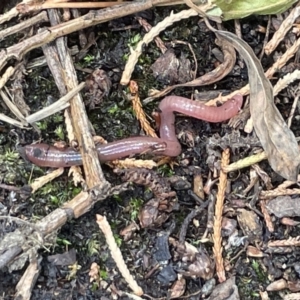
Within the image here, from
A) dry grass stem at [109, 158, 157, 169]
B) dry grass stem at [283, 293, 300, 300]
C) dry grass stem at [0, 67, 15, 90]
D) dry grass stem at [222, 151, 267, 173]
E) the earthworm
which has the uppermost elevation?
dry grass stem at [0, 67, 15, 90]

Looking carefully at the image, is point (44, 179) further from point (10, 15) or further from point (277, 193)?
point (277, 193)

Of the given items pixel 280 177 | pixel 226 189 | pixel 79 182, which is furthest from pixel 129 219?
pixel 280 177

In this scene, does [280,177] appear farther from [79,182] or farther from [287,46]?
[79,182]

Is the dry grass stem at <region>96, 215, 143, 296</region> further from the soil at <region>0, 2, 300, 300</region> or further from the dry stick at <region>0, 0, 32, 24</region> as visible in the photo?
the dry stick at <region>0, 0, 32, 24</region>

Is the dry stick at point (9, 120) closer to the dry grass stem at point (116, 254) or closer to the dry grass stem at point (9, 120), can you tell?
the dry grass stem at point (9, 120)

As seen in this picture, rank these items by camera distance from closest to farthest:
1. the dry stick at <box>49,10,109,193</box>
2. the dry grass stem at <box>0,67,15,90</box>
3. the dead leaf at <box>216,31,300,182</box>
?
the dead leaf at <box>216,31,300,182</box> → the dry stick at <box>49,10,109,193</box> → the dry grass stem at <box>0,67,15,90</box>

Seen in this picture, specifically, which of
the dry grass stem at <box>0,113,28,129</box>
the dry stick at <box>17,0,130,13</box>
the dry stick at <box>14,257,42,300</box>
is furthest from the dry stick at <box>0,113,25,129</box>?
the dry stick at <box>14,257,42,300</box>
